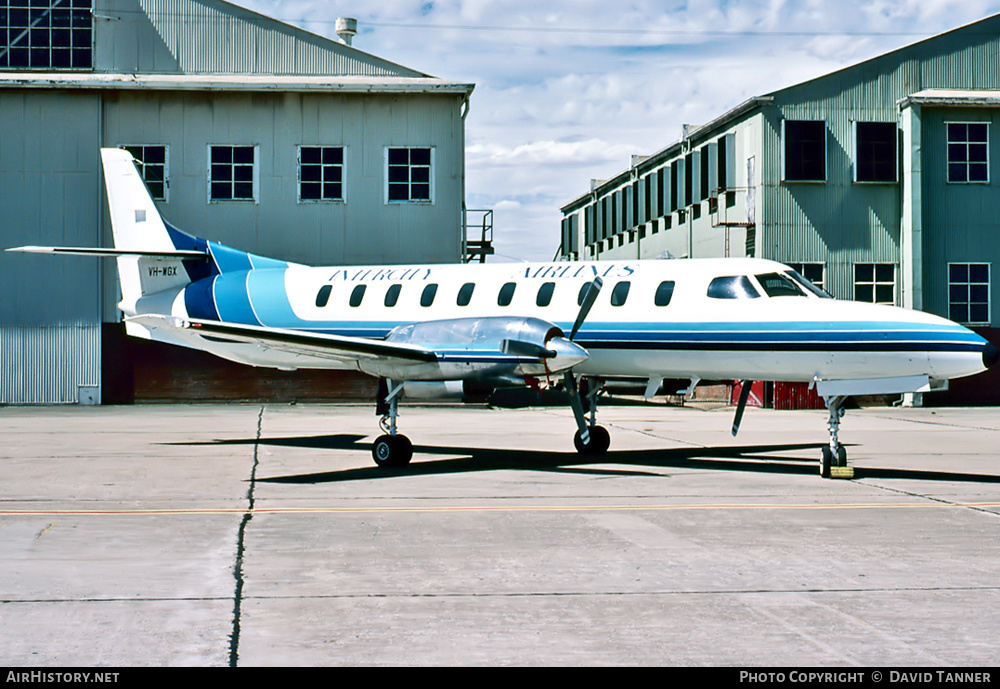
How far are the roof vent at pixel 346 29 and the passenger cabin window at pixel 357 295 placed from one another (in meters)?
21.9

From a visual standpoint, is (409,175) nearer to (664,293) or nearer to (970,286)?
(970,286)

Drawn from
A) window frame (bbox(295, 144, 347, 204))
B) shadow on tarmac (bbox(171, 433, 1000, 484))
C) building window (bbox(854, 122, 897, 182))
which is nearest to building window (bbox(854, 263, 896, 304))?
building window (bbox(854, 122, 897, 182))

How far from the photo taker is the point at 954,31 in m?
36.9

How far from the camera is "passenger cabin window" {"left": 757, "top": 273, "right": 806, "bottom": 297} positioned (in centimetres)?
1525

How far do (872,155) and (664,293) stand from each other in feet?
75.3

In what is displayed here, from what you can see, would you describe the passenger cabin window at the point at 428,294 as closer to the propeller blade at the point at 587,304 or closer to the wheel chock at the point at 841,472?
the propeller blade at the point at 587,304

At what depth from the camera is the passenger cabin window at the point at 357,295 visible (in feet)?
61.9

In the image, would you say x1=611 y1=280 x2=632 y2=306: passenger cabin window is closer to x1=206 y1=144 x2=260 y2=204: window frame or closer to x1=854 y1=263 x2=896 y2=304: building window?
x1=206 y1=144 x2=260 y2=204: window frame

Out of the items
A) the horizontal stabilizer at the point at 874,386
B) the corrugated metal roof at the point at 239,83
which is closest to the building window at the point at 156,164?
the corrugated metal roof at the point at 239,83

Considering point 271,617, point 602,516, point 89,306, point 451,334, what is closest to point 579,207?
point 89,306

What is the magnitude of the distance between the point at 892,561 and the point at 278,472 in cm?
927

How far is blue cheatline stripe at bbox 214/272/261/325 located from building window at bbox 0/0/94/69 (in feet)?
64.5

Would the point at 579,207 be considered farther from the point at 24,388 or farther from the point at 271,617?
the point at 271,617

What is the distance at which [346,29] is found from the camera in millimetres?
38500
